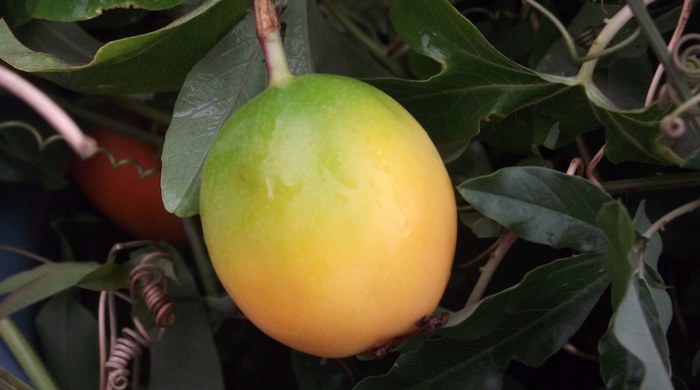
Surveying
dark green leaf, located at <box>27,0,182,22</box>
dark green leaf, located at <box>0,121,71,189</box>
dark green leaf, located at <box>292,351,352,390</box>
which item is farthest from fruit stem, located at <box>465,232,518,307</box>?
dark green leaf, located at <box>0,121,71,189</box>

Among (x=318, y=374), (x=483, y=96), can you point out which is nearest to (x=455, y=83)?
(x=483, y=96)

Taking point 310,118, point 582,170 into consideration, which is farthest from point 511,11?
point 310,118

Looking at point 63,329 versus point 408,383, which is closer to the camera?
point 408,383

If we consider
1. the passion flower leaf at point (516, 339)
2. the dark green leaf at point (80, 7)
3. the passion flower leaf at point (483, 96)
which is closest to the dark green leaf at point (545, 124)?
the passion flower leaf at point (483, 96)

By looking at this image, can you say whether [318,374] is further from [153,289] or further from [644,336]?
[644,336]

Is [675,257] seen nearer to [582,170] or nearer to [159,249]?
[582,170]

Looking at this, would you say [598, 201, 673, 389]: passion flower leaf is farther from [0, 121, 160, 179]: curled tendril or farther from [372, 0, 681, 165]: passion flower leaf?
[0, 121, 160, 179]: curled tendril
